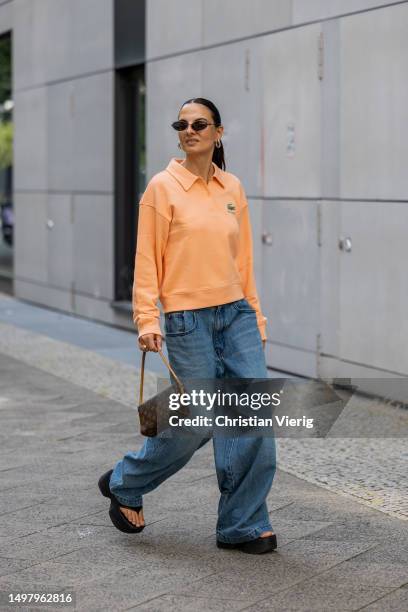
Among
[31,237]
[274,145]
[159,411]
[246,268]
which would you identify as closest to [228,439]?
[159,411]

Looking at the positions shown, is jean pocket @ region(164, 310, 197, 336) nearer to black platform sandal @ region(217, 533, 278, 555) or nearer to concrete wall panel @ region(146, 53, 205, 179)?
black platform sandal @ region(217, 533, 278, 555)

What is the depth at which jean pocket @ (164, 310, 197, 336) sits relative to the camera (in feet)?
15.9

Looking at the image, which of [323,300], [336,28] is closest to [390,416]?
[323,300]

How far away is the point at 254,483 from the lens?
4898mm

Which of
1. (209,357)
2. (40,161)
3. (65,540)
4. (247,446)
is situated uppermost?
(40,161)

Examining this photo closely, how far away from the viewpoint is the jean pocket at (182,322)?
4.84 m

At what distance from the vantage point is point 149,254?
15.9ft

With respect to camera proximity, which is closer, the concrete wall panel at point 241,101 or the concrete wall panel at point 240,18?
the concrete wall panel at point 240,18

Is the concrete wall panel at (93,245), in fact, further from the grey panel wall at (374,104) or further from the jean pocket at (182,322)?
the jean pocket at (182,322)

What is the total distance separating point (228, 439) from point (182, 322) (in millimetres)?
503

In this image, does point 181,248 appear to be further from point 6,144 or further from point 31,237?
point 6,144

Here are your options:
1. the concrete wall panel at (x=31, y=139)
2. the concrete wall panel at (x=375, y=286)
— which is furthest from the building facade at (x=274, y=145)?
the concrete wall panel at (x=31, y=139)

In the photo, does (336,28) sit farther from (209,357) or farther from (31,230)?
(31,230)

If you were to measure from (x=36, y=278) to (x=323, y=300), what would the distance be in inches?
287
